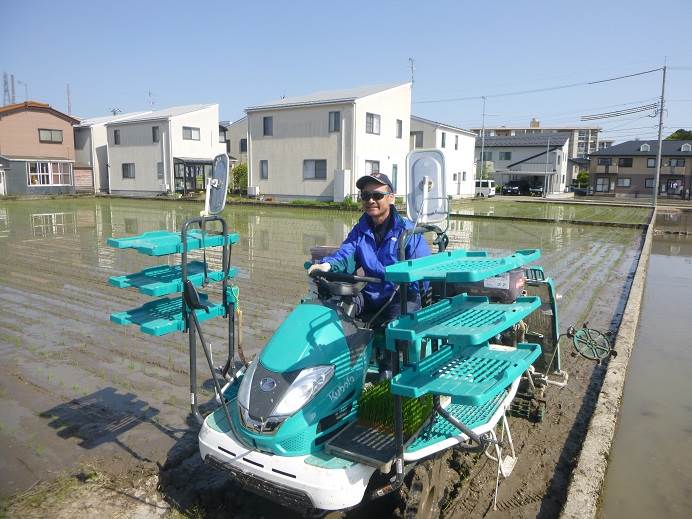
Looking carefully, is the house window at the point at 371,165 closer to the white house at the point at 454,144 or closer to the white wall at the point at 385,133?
the white wall at the point at 385,133

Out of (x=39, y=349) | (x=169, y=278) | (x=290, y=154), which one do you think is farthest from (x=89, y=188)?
(x=169, y=278)

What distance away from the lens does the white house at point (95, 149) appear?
37.8 m

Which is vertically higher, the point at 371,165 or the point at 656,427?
the point at 371,165

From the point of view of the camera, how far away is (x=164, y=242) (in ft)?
11.1

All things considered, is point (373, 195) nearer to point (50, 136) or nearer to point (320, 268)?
point (320, 268)

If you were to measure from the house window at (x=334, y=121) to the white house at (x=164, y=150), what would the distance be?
1052 centimetres

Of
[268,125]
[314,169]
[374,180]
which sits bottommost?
[374,180]

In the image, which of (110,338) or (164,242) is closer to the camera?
(164,242)

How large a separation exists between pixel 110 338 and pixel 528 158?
5035 centimetres

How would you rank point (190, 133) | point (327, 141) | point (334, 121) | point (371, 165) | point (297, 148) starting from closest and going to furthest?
point (334, 121) → point (327, 141) → point (371, 165) → point (297, 148) → point (190, 133)

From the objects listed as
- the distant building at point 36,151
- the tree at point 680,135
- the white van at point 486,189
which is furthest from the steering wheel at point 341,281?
the tree at point 680,135

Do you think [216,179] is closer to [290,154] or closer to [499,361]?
[499,361]

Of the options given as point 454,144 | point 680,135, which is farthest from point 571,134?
point 454,144

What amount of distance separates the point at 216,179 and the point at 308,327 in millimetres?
1208
